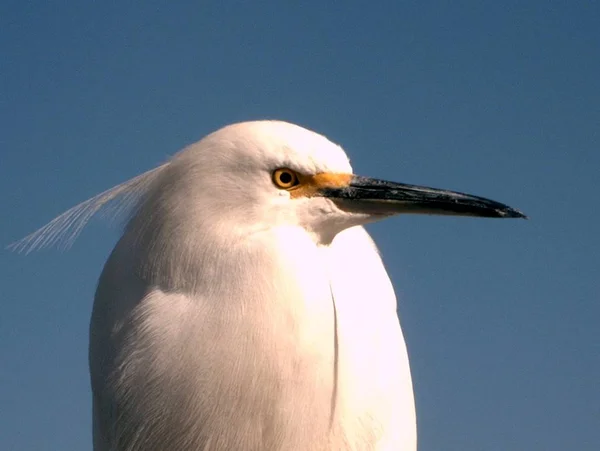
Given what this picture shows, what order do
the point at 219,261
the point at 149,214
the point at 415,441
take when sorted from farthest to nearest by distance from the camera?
the point at 415,441 → the point at 149,214 → the point at 219,261

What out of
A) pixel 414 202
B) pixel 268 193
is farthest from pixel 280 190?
pixel 414 202

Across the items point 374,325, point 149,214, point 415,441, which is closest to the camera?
point 149,214

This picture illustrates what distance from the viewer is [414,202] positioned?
4488 mm

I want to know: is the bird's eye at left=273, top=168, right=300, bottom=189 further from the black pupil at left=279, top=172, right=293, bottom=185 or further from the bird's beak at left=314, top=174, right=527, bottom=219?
the bird's beak at left=314, top=174, right=527, bottom=219

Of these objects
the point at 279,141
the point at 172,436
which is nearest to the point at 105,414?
the point at 172,436

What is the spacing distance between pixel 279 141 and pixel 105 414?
168cm

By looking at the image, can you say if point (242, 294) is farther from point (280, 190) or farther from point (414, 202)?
point (414, 202)

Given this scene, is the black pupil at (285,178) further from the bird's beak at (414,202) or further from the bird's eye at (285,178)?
the bird's beak at (414,202)

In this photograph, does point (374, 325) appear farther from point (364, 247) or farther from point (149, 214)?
point (149, 214)

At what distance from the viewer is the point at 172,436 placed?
14.3ft

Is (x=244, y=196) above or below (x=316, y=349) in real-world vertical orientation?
above

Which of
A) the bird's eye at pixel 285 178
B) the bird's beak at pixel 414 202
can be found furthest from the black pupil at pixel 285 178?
the bird's beak at pixel 414 202

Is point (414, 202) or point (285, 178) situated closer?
point (285, 178)

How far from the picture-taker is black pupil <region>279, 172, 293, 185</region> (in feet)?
13.9
